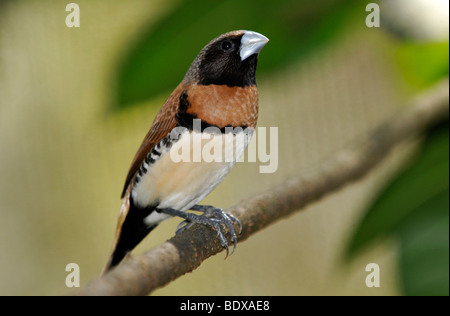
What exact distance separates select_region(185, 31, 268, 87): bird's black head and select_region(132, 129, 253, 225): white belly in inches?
3.9

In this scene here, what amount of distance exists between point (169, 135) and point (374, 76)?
2.49 feet

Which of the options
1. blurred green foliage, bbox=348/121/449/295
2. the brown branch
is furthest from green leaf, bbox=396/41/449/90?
blurred green foliage, bbox=348/121/449/295

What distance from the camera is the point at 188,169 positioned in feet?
2.87

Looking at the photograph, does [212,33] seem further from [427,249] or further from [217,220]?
[427,249]

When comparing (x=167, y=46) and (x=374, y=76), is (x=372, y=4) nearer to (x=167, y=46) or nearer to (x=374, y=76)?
(x=374, y=76)

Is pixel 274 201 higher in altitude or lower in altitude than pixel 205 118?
lower

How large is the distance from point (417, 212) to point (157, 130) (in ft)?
1.96

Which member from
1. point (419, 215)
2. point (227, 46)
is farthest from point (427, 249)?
point (227, 46)

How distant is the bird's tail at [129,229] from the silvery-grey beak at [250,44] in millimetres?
315

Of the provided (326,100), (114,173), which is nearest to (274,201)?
(114,173)

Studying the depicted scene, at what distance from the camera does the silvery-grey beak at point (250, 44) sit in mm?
831
